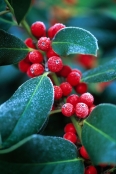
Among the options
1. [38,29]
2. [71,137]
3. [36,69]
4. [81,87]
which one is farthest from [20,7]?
[71,137]

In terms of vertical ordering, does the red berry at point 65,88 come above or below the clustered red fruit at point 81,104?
above

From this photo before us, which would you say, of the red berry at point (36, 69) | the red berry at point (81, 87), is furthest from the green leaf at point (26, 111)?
the red berry at point (81, 87)

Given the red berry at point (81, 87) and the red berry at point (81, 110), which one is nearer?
the red berry at point (81, 110)

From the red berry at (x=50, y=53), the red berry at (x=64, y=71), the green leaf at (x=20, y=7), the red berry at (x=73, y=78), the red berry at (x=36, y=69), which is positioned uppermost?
the green leaf at (x=20, y=7)

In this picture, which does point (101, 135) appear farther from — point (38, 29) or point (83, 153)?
point (38, 29)

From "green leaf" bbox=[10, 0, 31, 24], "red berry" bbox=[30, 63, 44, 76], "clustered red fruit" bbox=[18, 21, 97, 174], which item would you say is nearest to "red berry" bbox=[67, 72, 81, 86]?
"clustered red fruit" bbox=[18, 21, 97, 174]

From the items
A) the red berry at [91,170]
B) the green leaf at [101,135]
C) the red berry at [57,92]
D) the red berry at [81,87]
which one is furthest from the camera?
the red berry at [81,87]

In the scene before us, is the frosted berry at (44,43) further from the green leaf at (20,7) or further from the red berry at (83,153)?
the red berry at (83,153)
